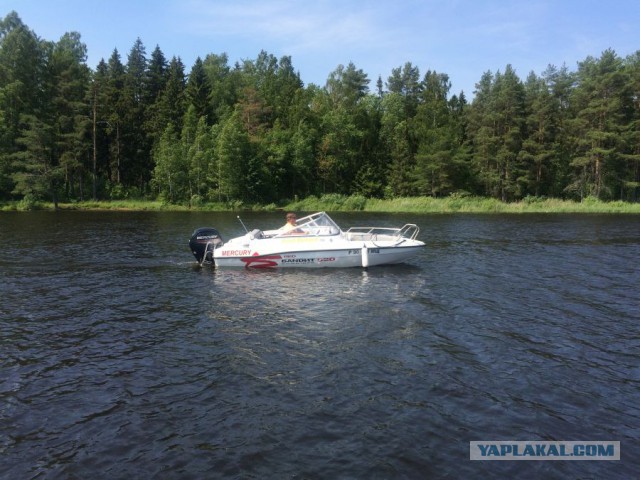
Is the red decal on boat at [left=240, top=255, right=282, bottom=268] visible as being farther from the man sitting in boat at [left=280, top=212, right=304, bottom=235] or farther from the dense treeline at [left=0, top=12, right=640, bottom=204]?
the dense treeline at [left=0, top=12, right=640, bottom=204]

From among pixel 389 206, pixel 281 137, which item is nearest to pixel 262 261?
pixel 389 206

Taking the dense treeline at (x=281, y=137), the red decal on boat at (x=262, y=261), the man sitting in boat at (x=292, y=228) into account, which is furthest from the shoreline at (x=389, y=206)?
the red decal on boat at (x=262, y=261)

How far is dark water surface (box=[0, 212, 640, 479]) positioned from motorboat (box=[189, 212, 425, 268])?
1267 mm

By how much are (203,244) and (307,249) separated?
16.9 feet

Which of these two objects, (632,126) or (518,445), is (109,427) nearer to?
(518,445)

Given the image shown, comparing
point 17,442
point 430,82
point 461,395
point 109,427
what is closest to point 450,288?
point 461,395

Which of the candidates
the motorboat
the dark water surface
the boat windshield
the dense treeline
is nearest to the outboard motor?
the motorboat

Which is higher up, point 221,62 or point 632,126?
point 221,62

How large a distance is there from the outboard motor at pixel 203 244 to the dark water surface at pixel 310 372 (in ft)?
5.61

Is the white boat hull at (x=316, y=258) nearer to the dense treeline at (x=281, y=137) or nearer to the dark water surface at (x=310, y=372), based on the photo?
the dark water surface at (x=310, y=372)

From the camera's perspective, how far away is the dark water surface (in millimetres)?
7484

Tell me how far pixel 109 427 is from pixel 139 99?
93620 millimetres

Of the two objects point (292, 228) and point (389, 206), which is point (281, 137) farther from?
point (292, 228)

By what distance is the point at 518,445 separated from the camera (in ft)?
25.7
